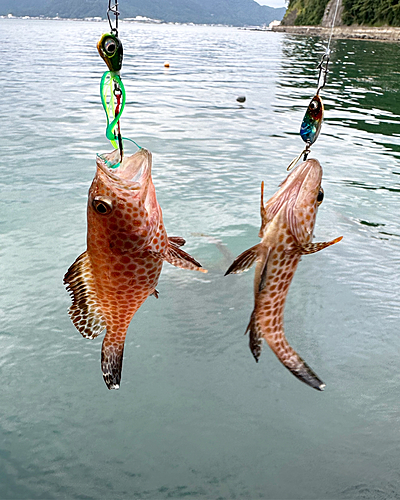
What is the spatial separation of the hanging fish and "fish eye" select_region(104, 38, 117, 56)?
3.54 ft

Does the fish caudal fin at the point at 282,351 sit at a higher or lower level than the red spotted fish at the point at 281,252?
lower

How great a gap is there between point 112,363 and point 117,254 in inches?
26.9

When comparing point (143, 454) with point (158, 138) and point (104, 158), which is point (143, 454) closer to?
point (104, 158)

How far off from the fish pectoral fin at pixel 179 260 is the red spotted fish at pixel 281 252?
0.32 metres

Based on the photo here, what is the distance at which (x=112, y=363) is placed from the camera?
9.66 ft

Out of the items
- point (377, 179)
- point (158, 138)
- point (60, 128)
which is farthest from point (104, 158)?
point (60, 128)

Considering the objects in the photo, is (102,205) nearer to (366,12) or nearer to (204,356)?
(204,356)

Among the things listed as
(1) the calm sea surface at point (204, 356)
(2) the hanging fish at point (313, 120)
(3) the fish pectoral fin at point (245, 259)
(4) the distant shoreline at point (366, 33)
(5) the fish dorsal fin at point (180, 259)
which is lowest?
(4) the distant shoreline at point (366, 33)

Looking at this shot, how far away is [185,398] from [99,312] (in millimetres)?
2925

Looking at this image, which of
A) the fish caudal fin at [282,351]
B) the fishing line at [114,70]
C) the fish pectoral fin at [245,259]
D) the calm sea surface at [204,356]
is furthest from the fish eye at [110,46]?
the calm sea surface at [204,356]

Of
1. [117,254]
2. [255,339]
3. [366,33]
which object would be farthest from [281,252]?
[366,33]

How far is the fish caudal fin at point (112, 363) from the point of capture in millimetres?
2906

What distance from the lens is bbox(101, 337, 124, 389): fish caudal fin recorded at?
2906 mm

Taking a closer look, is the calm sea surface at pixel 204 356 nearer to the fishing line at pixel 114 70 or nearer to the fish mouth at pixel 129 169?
the fish mouth at pixel 129 169
